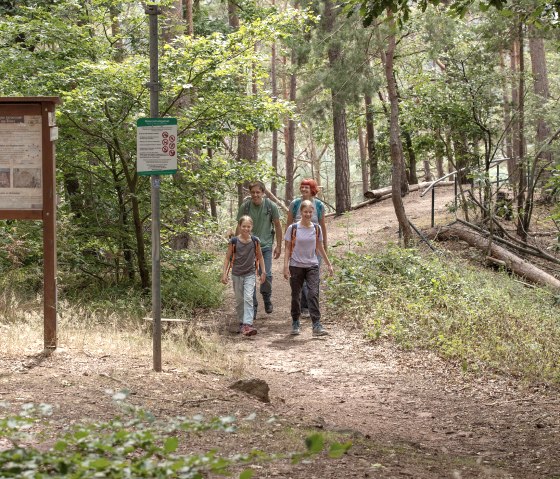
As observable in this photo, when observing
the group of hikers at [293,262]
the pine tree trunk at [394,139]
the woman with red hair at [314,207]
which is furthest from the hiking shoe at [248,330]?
the pine tree trunk at [394,139]

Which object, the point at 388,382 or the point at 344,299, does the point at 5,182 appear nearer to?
the point at 388,382

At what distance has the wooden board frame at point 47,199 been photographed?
7582 millimetres

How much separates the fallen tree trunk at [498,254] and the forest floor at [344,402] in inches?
246

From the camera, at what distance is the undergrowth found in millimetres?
9367

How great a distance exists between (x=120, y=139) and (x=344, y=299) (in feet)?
13.5

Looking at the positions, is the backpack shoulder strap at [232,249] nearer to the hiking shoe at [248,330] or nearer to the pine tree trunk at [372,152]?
the hiking shoe at [248,330]

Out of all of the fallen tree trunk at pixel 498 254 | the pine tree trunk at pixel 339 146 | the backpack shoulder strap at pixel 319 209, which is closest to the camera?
the backpack shoulder strap at pixel 319 209

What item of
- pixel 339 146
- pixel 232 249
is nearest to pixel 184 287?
pixel 232 249

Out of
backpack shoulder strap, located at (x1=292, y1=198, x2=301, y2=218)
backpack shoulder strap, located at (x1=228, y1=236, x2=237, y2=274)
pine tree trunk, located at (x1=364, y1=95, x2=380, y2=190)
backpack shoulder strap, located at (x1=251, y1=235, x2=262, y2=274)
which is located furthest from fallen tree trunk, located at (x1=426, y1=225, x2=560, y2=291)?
pine tree trunk, located at (x1=364, y1=95, x2=380, y2=190)

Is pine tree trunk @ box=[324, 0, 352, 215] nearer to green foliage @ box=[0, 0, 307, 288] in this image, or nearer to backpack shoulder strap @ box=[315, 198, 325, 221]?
green foliage @ box=[0, 0, 307, 288]

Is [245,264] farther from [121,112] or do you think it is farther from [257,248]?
[121,112]

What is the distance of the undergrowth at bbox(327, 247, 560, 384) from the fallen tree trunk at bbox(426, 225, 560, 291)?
0.75 metres

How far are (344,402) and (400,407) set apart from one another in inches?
21.1

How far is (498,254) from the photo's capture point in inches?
657
